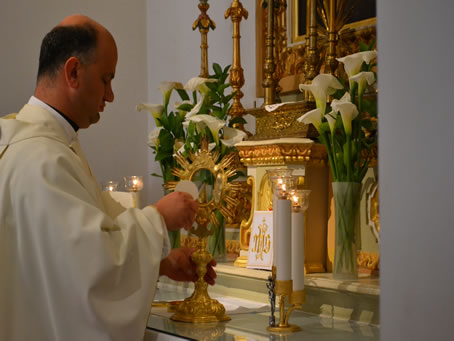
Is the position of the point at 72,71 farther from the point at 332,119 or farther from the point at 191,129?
the point at 191,129

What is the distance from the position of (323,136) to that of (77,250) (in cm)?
96

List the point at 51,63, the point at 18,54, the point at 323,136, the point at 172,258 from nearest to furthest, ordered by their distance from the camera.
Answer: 1. the point at 51,63
2. the point at 172,258
3. the point at 323,136
4. the point at 18,54

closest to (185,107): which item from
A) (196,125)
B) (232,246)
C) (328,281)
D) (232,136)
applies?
(196,125)

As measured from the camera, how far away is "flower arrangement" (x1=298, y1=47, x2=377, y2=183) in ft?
6.95

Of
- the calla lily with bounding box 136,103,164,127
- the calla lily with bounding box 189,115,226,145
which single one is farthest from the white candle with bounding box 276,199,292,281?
the calla lily with bounding box 136,103,164,127

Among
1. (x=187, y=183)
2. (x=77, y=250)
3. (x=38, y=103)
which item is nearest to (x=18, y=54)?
(x=38, y=103)

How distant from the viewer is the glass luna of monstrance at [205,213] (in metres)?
1.96

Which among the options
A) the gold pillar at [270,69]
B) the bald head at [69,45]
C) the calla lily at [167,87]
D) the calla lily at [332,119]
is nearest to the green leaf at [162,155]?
the calla lily at [167,87]

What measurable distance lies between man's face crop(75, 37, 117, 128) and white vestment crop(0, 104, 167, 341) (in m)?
0.20

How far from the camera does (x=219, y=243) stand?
2.74 m

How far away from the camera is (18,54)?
374cm

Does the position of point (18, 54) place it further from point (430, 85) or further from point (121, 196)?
point (430, 85)

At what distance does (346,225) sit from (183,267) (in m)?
0.53

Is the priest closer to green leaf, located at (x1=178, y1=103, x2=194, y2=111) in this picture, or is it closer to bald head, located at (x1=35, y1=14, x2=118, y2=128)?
bald head, located at (x1=35, y1=14, x2=118, y2=128)
